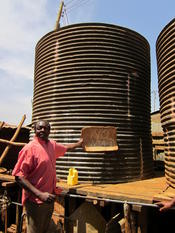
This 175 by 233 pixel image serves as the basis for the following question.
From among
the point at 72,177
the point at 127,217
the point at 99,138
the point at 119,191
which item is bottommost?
the point at 127,217

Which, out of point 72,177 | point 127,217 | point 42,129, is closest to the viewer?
point 42,129

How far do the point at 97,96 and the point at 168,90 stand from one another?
72.9 inches

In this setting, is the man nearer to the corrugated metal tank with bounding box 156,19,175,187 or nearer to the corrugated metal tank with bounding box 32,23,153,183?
the corrugated metal tank with bounding box 32,23,153,183

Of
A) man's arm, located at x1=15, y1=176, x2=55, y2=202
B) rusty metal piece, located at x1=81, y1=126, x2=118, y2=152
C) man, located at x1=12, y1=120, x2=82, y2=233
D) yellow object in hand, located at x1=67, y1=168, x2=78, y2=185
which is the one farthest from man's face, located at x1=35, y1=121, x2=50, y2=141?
yellow object in hand, located at x1=67, y1=168, x2=78, y2=185

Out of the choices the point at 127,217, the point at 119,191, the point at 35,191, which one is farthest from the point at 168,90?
the point at 35,191

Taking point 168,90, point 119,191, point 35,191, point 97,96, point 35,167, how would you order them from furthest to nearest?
point 97,96
point 168,90
point 119,191
point 35,167
point 35,191

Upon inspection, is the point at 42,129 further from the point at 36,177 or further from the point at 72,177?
the point at 72,177

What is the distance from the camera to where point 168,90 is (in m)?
5.58

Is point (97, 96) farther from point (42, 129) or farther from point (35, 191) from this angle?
point (35, 191)

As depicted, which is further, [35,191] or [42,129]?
[42,129]

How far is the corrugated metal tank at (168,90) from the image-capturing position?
17.7ft

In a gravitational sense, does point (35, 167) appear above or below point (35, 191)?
above

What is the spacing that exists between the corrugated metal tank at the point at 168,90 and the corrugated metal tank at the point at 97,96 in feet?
3.60

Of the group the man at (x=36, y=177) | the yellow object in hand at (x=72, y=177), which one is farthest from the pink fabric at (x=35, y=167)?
the yellow object in hand at (x=72, y=177)
